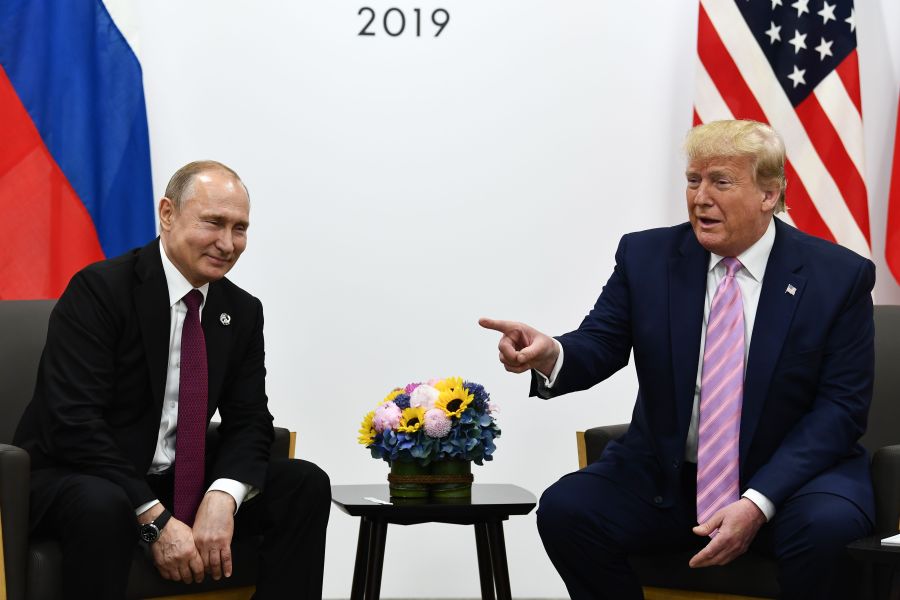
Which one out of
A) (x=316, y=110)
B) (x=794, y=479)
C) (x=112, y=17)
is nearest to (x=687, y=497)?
(x=794, y=479)

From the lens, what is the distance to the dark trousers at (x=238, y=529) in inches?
106

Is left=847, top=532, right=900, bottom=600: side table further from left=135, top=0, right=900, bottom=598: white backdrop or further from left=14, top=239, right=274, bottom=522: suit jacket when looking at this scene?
left=135, top=0, right=900, bottom=598: white backdrop

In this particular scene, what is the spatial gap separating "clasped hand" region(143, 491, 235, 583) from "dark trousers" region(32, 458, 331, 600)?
0.08 metres

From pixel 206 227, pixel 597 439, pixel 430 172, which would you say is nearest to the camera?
pixel 206 227

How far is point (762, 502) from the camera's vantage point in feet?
9.39

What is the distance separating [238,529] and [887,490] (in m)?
1.68

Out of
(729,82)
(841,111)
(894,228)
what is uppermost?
(729,82)

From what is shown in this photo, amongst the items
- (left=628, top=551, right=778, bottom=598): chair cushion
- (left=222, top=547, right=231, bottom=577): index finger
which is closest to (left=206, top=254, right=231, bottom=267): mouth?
(left=222, top=547, right=231, bottom=577): index finger

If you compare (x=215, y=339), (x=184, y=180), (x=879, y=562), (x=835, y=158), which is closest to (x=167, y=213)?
(x=184, y=180)

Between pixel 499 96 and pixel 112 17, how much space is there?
148 cm

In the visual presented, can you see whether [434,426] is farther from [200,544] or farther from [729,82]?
[729,82]

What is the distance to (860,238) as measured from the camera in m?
4.30

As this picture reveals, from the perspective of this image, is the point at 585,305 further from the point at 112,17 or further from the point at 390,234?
the point at 112,17

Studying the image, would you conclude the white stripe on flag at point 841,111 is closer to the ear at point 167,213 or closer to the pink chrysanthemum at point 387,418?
the pink chrysanthemum at point 387,418
